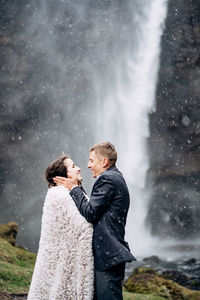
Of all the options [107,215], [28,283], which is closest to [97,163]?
[107,215]

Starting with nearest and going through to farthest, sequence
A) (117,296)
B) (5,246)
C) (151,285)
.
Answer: (117,296)
(151,285)
(5,246)

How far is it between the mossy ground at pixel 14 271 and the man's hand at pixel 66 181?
319 cm

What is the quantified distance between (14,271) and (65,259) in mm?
4001

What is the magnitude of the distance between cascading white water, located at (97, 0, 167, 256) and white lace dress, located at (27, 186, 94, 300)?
20.2 meters

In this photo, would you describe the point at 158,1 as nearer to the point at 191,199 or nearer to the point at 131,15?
the point at 131,15

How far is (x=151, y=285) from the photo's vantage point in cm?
750

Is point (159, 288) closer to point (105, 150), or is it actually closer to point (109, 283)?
point (109, 283)

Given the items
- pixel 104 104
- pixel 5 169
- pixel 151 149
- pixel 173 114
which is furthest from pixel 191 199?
pixel 5 169

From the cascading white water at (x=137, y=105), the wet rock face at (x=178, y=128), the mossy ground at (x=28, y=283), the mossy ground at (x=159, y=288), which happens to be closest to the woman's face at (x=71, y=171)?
the mossy ground at (x=28, y=283)

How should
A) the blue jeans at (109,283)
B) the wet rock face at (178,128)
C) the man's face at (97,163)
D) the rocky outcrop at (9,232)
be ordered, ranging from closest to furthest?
the blue jeans at (109,283) → the man's face at (97,163) → the rocky outcrop at (9,232) → the wet rock face at (178,128)

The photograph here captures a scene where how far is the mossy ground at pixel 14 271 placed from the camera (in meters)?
5.51

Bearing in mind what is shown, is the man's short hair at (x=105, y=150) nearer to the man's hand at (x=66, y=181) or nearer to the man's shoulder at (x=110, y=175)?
the man's shoulder at (x=110, y=175)

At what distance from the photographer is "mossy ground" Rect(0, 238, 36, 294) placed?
551cm

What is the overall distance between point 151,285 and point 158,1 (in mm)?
21657
